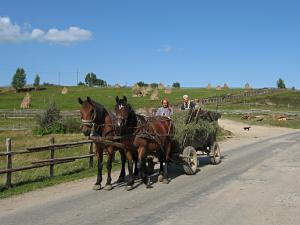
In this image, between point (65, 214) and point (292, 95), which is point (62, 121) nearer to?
point (65, 214)

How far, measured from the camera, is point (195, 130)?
1451cm

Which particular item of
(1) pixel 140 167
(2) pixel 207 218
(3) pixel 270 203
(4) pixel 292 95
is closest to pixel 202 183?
(1) pixel 140 167

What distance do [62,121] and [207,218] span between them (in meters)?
32.4

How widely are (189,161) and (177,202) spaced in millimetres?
3814

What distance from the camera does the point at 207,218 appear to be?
8.69 meters

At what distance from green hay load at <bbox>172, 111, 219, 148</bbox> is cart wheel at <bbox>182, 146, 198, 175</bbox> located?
1.03ft

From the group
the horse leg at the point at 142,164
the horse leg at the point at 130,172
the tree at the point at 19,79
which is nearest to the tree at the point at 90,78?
the tree at the point at 19,79

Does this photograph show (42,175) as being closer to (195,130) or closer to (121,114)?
(195,130)

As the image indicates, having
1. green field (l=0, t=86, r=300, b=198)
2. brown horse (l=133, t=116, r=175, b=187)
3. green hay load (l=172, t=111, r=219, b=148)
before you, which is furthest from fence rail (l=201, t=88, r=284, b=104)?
brown horse (l=133, t=116, r=175, b=187)

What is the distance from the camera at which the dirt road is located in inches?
342

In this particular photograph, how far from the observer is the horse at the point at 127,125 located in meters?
11.2

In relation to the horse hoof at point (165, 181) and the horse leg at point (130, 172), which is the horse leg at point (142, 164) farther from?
the horse hoof at point (165, 181)

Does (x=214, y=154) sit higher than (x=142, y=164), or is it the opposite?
(x=142, y=164)

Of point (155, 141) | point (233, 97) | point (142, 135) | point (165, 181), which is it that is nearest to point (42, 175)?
point (165, 181)
